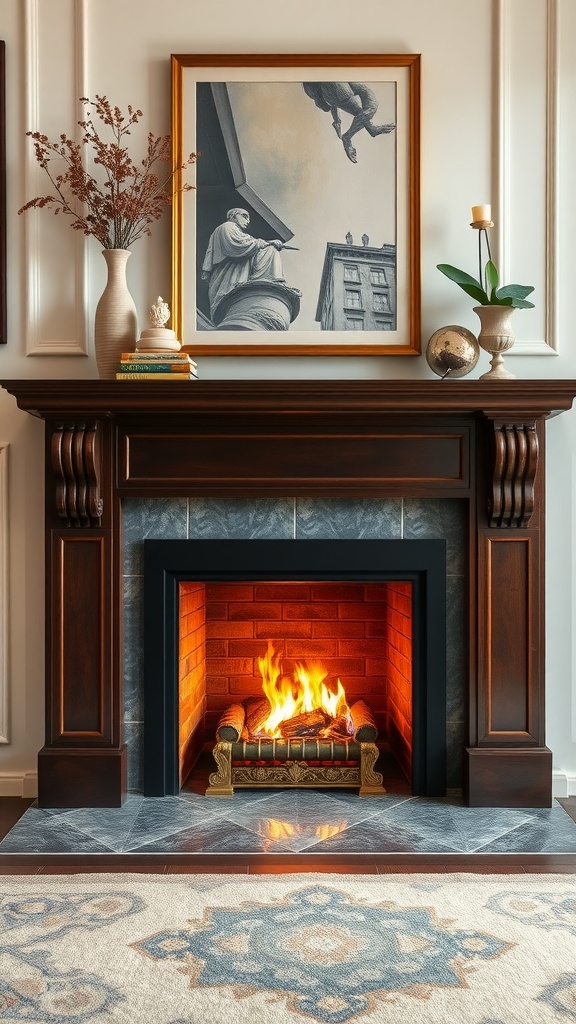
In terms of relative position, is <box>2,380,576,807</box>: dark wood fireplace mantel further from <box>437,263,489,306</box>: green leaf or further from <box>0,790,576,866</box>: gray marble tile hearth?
<box>437,263,489,306</box>: green leaf

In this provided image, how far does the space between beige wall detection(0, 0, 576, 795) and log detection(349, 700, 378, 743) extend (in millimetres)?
636

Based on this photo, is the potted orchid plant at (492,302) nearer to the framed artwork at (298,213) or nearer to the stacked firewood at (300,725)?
the framed artwork at (298,213)

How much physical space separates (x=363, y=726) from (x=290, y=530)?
2.35 feet

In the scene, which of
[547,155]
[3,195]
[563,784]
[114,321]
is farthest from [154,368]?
[563,784]

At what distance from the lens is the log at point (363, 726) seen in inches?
113

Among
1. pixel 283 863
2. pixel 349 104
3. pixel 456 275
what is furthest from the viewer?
pixel 349 104

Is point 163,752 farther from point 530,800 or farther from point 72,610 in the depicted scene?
point 530,800

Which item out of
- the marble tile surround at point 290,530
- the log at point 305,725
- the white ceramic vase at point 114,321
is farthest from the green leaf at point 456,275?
the log at point 305,725

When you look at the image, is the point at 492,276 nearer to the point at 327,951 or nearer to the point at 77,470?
the point at 77,470

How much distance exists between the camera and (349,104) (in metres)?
2.90

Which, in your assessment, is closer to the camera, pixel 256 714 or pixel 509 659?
pixel 509 659

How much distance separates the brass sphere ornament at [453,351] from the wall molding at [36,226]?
47.4 inches

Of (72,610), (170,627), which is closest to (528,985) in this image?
(170,627)

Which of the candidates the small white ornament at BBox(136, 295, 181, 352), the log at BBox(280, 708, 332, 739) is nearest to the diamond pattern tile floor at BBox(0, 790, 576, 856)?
the log at BBox(280, 708, 332, 739)
